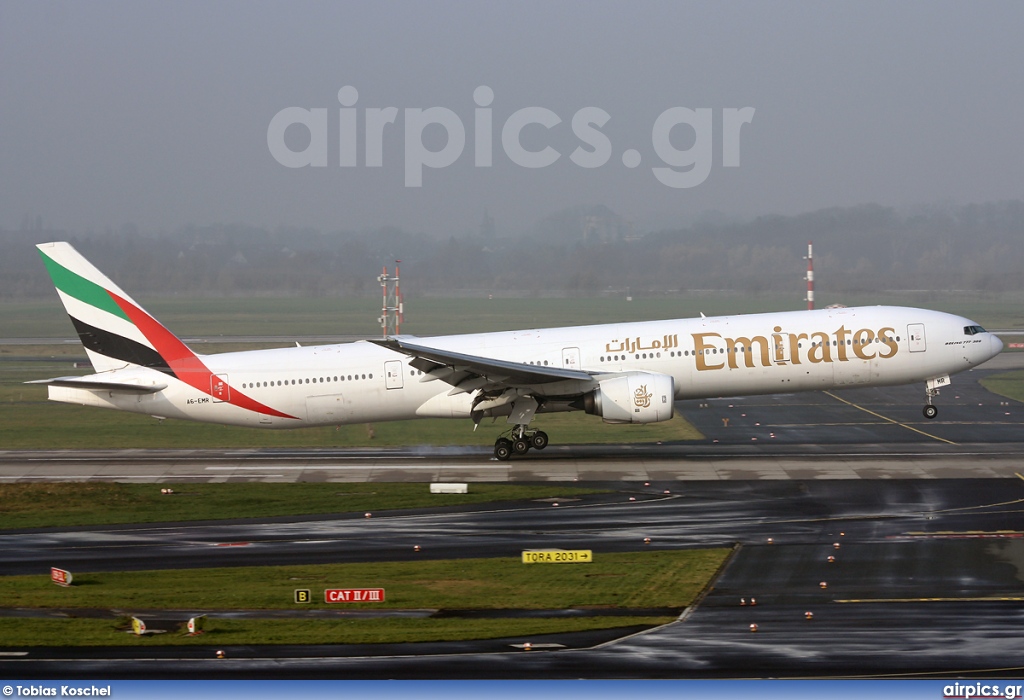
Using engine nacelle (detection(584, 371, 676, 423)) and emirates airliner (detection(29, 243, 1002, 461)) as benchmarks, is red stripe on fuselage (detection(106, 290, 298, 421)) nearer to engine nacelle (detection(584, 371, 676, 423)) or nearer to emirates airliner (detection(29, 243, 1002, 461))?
emirates airliner (detection(29, 243, 1002, 461))

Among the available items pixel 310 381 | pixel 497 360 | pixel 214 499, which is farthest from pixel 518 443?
pixel 214 499

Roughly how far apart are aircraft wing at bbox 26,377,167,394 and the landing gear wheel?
1203 cm

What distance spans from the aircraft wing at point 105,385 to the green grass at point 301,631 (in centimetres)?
1780

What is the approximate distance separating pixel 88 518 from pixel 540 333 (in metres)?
16.6

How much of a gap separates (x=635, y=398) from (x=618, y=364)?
6.83 feet

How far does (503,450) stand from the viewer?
3753 centimetres

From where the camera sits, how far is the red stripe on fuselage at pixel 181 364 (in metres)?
37.9

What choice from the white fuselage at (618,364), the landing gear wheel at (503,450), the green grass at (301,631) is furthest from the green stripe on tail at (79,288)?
the green grass at (301,631)

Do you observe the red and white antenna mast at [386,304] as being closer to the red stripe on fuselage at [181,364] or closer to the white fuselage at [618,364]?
the white fuselage at [618,364]

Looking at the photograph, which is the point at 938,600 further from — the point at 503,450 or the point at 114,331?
the point at 114,331

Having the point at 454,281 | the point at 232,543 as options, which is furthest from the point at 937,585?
the point at 454,281

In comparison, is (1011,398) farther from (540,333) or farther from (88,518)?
(88,518)

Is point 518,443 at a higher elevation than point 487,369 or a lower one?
lower

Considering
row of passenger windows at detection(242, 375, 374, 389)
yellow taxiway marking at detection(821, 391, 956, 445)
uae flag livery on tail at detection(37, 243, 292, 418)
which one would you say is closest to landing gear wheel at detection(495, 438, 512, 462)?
row of passenger windows at detection(242, 375, 374, 389)
